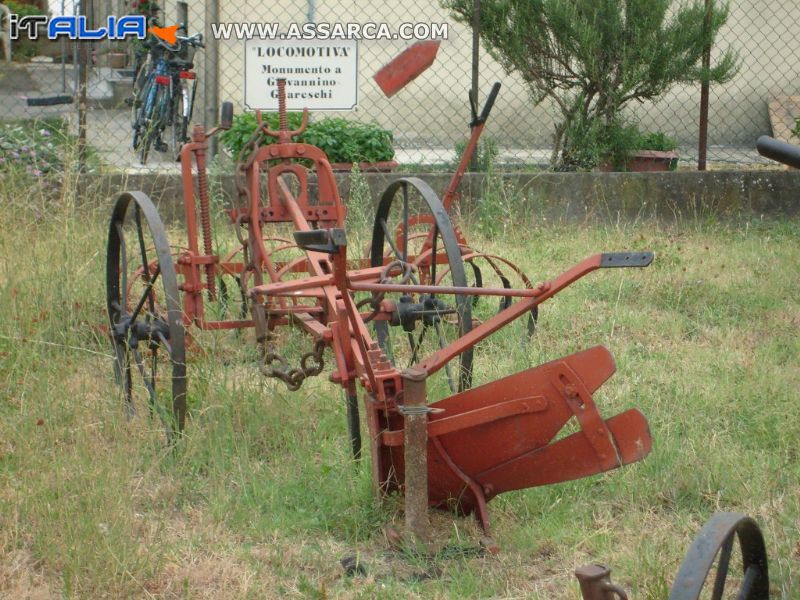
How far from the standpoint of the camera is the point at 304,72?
24.8 ft

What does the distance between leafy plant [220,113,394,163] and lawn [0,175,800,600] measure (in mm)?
2644

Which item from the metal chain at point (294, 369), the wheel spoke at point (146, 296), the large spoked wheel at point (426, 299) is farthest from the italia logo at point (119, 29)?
the metal chain at point (294, 369)

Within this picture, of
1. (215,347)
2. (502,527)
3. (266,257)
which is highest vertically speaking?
(266,257)

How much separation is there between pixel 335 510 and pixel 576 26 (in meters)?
5.11

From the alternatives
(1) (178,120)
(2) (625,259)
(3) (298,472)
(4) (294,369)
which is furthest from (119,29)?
(2) (625,259)

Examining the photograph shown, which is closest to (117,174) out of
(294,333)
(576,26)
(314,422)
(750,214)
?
(294,333)

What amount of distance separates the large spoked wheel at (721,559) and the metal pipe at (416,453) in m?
0.98

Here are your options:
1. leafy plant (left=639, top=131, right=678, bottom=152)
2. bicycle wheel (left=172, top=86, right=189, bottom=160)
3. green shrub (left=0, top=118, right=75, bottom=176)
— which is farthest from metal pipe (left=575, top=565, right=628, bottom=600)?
bicycle wheel (left=172, top=86, right=189, bottom=160)

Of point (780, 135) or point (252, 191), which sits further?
point (780, 135)

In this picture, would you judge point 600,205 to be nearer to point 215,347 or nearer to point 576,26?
point 576,26

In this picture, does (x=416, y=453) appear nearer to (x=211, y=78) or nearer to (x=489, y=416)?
(x=489, y=416)

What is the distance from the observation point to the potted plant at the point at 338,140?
791 cm

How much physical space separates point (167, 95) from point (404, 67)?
4.82m

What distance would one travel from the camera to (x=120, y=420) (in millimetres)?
3719
